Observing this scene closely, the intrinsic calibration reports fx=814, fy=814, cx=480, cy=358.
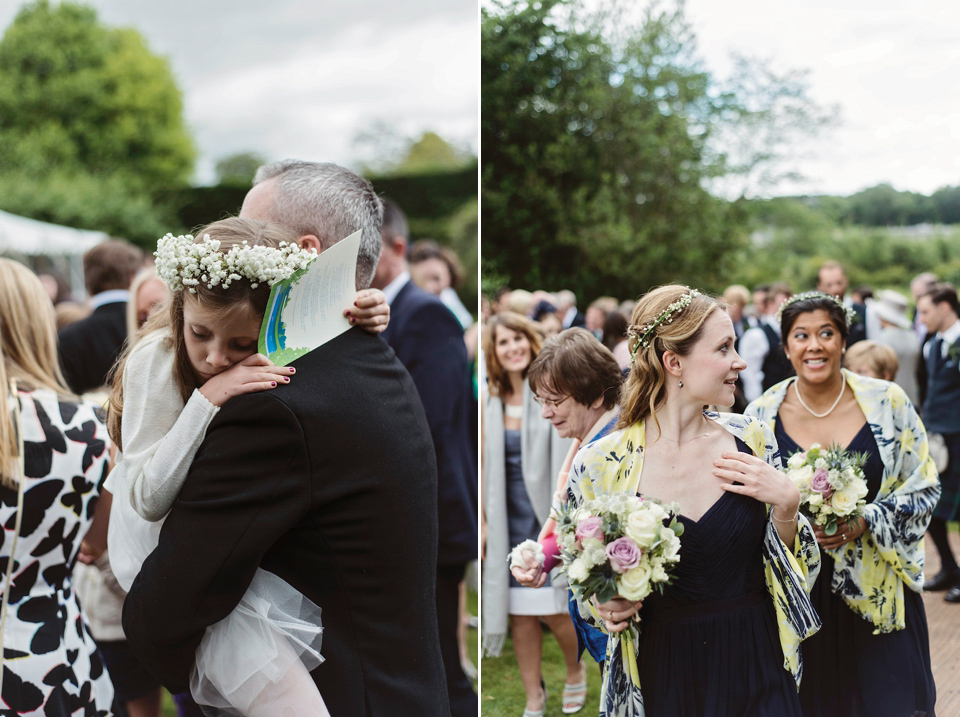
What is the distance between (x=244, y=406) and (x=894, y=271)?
53.8 ft

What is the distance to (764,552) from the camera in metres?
2.48

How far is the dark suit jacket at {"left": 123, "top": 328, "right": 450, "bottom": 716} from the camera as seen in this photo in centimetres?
165

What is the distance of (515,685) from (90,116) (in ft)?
146

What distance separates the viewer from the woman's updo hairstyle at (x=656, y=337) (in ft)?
8.26

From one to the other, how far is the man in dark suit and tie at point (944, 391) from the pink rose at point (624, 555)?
17.9 ft

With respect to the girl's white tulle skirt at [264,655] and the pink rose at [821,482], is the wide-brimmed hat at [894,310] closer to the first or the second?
the pink rose at [821,482]

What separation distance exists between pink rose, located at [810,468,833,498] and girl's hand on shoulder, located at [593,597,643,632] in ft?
3.65

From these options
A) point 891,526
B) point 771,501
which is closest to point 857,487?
point 891,526

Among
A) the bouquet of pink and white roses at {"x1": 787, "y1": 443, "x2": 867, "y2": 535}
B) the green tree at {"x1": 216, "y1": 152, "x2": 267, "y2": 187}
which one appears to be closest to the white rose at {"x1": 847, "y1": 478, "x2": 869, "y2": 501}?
the bouquet of pink and white roses at {"x1": 787, "y1": 443, "x2": 867, "y2": 535}

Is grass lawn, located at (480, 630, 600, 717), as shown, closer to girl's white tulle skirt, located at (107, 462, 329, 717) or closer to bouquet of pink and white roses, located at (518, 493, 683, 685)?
bouquet of pink and white roses, located at (518, 493, 683, 685)

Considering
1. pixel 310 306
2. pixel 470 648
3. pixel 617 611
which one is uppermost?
pixel 310 306

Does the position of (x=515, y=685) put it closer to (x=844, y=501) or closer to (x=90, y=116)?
(x=844, y=501)

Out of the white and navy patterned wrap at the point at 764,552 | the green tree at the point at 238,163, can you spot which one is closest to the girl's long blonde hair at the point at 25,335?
the white and navy patterned wrap at the point at 764,552

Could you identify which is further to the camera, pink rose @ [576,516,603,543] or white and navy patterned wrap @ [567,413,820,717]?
white and navy patterned wrap @ [567,413,820,717]
